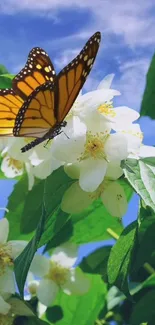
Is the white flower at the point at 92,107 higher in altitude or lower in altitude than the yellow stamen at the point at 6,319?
higher

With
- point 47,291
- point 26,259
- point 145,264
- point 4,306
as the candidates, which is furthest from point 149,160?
point 47,291

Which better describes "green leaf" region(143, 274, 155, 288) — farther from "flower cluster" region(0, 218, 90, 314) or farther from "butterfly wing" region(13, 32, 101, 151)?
"butterfly wing" region(13, 32, 101, 151)

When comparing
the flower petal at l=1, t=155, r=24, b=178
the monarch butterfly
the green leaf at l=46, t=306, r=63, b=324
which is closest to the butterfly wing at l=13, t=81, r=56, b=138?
the monarch butterfly

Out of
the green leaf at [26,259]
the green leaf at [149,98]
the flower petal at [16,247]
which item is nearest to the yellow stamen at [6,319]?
the flower petal at [16,247]

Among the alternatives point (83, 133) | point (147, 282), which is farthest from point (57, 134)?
point (147, 282)

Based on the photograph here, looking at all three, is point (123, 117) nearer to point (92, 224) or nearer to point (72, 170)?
point (72, 170)

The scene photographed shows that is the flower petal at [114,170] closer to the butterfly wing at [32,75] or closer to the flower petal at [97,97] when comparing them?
the flower petal at [97,97]

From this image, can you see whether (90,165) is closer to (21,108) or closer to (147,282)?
(21,108)
